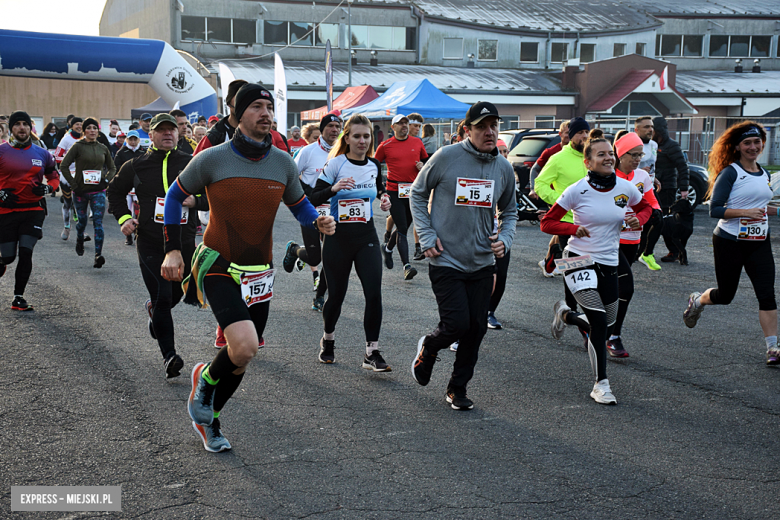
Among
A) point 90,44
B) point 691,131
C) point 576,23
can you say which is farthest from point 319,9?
point 691,131

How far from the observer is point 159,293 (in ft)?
18.9

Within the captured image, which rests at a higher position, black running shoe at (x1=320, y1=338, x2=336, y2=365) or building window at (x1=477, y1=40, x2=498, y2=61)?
building window at (x1=477, y1=40, x2=498, y2=61)

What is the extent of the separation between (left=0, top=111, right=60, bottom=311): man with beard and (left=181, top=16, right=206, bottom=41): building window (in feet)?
125

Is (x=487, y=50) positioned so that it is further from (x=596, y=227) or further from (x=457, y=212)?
(x=457, y=212)

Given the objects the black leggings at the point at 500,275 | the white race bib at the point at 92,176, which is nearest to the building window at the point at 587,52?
the white race bib at the point at 92,176

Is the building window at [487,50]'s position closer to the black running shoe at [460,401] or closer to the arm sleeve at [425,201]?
the arm sleeve at [425,201]

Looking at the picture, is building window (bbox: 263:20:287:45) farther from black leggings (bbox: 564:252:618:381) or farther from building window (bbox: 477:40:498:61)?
black leggings (bbox: 564:252:618:381)

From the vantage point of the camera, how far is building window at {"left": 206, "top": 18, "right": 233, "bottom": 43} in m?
44.3

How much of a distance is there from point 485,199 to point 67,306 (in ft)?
17.4

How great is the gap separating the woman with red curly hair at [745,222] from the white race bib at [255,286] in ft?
12.7

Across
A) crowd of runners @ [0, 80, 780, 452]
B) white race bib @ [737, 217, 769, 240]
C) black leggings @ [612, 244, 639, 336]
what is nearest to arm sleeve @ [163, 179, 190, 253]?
crowd of runners @ [0, 80, 780, 452]

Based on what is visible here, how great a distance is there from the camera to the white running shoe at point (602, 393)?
5.13 m

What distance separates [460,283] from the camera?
4992 millimetres

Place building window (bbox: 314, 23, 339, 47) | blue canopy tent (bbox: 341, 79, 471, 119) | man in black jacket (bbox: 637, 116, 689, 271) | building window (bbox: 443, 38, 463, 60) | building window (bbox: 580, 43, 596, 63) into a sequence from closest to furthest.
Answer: man in black jacket (bbox: 637, 116, 689, 271), blue canopy tent (bbox: 341, 79, 471, 119), building window (bbox: 314, 23, 339, 47), building window (bbox: 443, 38, 463, 60), building window (bbox: 580, 43, 596, 63)
